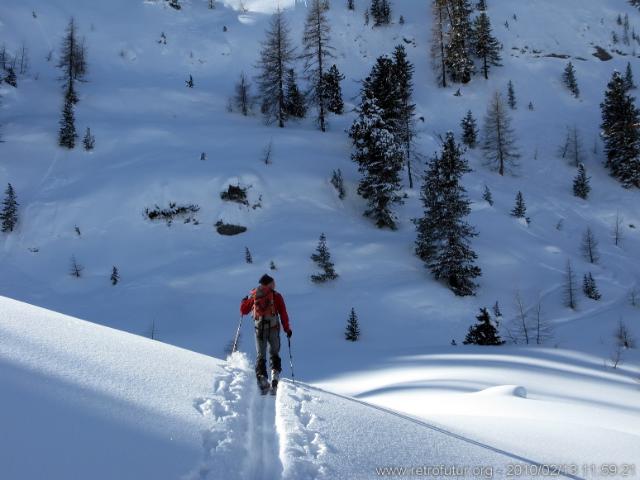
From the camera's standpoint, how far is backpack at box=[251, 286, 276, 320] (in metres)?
7.43

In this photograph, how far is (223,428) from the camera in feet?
16.2

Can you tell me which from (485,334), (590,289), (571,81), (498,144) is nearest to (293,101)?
(498,144)

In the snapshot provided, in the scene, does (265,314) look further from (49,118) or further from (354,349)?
(49,118)

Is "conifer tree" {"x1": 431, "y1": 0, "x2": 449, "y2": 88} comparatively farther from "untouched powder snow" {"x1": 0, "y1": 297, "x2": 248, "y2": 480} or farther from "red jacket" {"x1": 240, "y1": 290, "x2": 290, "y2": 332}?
"untouched powder snow" {"x1": 0, "y1": 297, "x2": 248, "y2": 480}

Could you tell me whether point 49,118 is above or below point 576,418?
above

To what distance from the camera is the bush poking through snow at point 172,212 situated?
22.9m

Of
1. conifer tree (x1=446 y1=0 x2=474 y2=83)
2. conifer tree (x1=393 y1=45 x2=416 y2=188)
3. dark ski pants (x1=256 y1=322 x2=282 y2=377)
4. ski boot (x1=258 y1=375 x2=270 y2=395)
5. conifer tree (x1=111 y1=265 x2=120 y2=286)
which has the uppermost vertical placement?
conifer tree (x1=446 y1=0 x2=474 y2=83)

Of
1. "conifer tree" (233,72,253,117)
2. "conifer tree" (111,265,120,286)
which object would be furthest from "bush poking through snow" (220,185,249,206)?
"conifer tree" (233,72,253,117)

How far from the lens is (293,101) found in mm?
35281

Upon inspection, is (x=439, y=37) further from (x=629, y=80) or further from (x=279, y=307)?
(x=279, y=307)

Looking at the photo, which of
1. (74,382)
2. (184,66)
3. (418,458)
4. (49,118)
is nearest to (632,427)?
(418,458)

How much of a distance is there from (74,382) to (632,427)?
7661 mm

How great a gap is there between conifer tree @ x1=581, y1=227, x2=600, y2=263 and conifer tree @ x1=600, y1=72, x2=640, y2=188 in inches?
486

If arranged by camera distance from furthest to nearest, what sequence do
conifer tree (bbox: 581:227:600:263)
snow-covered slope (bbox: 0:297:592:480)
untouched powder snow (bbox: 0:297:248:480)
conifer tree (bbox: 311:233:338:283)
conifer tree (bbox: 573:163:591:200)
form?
1. conifer tree (bbox: 573:163:591:200)
2. conifer tree (bbox: 581:227:600:263)
3. conifer tree (bbox: 311:233:338:283)
4. snow-covered slope (bbox: 0:297:592:480)
5. untouched powder snow (bbox: 0:297:248:480)
